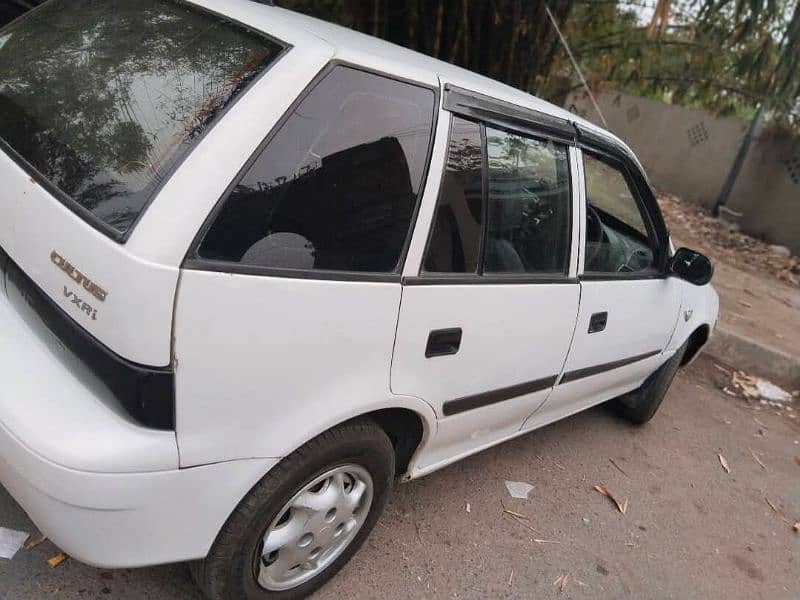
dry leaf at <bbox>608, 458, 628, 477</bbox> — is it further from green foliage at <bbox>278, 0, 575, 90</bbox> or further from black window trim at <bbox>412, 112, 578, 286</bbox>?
green foliage at <bbox>278, 0, 575, 90</bbox>

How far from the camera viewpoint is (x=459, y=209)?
6.51 feet

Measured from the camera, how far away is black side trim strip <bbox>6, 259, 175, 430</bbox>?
1.38 metres

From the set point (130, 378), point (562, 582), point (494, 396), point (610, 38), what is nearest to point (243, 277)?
point (130, 378)

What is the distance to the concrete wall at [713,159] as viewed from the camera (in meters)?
8.84

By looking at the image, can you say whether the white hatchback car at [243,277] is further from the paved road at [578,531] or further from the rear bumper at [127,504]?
the paved road at [578,531]

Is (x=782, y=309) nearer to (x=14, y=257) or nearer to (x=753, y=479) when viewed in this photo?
(x=753, y=479)

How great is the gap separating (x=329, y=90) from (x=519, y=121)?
84 cm

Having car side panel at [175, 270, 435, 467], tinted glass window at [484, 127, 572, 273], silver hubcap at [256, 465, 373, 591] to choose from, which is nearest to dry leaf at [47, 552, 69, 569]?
silver hubcap at [256, 465, 373, 591]

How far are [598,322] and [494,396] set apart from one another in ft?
2.16

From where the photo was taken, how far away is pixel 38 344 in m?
1.56

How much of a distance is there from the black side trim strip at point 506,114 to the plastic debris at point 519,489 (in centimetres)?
161

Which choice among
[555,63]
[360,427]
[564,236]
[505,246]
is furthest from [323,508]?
[555,63]

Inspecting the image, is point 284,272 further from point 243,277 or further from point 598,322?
point 598,322

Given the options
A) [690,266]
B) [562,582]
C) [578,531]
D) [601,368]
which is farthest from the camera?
[690,266]
